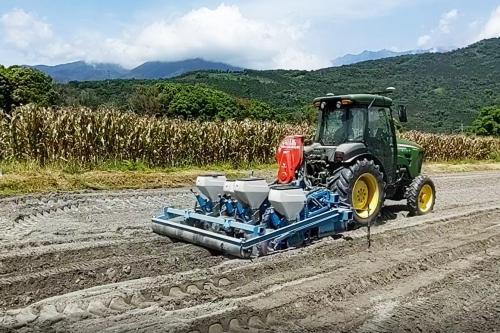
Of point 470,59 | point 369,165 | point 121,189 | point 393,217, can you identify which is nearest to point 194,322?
point 369,165

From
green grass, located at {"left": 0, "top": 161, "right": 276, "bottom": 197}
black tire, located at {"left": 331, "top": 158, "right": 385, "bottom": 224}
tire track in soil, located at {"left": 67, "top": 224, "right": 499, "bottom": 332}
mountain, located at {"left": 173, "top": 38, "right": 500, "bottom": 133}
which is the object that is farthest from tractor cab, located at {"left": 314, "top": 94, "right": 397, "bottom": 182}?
mountain, located at {"left": 173, "top": 38, "right": 500, "bottom": 133}

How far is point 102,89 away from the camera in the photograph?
57.6m

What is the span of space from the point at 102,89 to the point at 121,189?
47406 mm

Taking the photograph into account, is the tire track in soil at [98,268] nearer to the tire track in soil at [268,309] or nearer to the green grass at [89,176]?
the tire track in soil at [268,309]

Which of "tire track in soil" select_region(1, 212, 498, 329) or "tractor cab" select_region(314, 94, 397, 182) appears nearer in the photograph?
"tire track in soil" select_region(1, 212, 498, 329)

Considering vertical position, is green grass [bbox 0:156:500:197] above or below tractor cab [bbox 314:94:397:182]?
below

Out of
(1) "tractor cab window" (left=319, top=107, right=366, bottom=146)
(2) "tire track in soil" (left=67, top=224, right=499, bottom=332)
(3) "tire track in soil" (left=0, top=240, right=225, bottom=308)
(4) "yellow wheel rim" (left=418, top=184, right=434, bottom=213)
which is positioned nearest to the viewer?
(2) "tire track in soil" (left=67, top=224, right=499, bottom=332)

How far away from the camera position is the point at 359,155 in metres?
8.42

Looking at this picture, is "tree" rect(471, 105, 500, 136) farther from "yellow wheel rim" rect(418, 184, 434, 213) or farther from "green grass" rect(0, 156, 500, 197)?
"yellow wheel rim" rect(418, 184, 434, 213)

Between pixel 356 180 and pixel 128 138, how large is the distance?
891cm

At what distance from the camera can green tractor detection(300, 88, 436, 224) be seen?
8273 mm

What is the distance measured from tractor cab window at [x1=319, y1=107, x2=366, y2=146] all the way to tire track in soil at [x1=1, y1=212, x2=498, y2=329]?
1682 mm

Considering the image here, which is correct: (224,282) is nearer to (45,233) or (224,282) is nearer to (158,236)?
(158,236)

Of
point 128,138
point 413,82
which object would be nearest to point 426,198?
point 128,138
